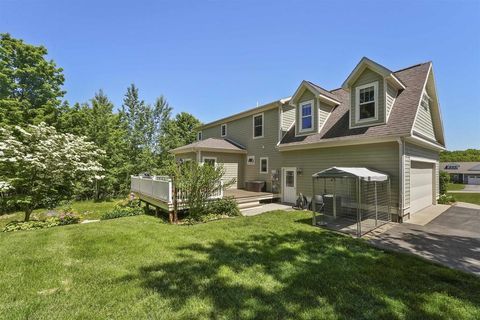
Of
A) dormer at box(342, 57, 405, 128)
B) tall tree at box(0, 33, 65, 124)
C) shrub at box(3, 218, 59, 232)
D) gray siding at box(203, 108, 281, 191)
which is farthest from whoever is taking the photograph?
tall tree at box(0, 33, 65, 124)

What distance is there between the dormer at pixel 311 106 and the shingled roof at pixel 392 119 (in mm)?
298

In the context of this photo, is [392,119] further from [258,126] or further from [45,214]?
[45,214]

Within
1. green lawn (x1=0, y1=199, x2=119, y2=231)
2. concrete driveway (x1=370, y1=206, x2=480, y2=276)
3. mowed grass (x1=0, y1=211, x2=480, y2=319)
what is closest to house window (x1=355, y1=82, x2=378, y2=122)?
concrete driveway (x1=370, y1=206, x2=480, y2=276)

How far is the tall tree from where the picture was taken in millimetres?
14938

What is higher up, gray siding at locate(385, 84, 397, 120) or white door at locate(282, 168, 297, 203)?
gray siding at locate(385, 84, 397, 120)

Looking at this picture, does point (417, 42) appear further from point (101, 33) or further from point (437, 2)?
point (101, 33)

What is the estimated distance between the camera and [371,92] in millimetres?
9539

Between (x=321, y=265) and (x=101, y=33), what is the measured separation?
1199 centimetres

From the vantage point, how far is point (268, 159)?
14.1 m

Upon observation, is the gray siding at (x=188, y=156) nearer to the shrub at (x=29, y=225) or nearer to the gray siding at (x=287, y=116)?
the gray siding at (x=287, y=116)

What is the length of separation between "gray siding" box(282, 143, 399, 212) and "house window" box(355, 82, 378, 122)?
1.50 m

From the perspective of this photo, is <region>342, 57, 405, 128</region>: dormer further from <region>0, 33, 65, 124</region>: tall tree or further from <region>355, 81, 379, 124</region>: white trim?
<region>0, 33, 65, 124</region>: tall tree

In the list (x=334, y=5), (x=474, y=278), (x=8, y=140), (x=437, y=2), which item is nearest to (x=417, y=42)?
(x=437, y=2)

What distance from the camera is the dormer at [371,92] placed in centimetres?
911
